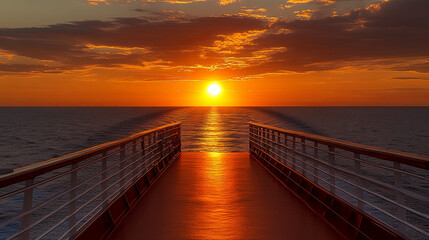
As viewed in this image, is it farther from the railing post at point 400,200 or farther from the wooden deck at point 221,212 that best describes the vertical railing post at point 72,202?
the railing post at point 400,200

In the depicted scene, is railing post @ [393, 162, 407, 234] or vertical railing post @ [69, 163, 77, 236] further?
vertical railing post @ [69, 163, 77, 236]

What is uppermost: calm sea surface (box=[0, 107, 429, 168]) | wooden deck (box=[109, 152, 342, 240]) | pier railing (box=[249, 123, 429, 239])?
pier railing (box=[249, 123, 429, 239])

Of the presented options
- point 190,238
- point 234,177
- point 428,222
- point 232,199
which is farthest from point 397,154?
point 428,222

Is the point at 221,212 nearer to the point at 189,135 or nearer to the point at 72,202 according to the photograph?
the point at 72,202

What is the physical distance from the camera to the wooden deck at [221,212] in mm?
4797

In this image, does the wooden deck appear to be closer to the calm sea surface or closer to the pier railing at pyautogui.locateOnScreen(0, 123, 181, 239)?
the pier railing at pyautogui.locateOnScreen(0, 123, 181, 239)

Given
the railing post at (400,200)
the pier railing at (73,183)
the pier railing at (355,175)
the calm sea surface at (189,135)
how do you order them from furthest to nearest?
the calm sea surface at (189,135) < the railing post at (400,200) < the pier railing at (355,175) < the pier railing at (73,183)

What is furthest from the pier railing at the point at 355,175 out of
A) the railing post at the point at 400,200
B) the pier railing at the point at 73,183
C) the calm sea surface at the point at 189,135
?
the calm sea surface at the point at 189,135

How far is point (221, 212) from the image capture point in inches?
233

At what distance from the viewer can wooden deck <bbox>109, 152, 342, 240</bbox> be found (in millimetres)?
4797

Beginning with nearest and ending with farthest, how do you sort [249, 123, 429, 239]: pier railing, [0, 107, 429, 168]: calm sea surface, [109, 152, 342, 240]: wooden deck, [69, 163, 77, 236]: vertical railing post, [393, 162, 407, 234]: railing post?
[249, 123, 429, 239]: pier railing, [393, 162, 407, 234]: railing post, [69, 163, 77, 236]: vertical railing post, [109, 152, 342, 240]: wooden deck, [0, 107, 429, 168]: calm sea surface

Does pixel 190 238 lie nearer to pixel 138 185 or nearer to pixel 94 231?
pixel 94 231

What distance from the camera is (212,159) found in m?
13.0

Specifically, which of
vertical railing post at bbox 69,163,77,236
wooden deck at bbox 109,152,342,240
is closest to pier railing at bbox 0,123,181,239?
vertical railing post at bbox 69,163,77,236
